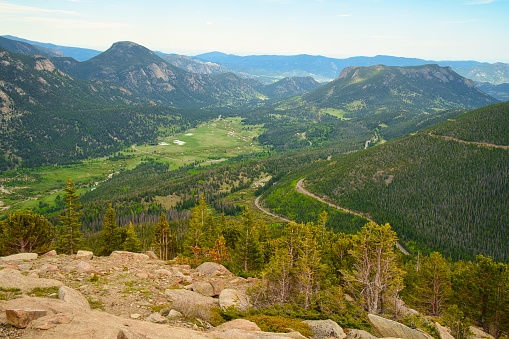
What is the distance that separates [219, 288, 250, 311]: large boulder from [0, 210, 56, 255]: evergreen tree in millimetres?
41827

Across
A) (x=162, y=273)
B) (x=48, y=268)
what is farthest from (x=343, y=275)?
(x=48, y=268)

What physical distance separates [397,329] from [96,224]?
552ft

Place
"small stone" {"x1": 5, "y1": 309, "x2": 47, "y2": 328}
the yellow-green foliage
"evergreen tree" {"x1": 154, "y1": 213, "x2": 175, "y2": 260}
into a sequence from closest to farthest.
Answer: "small stone" {"x1": 5, "y1": 309, "x2": 47, "y2": 328} < the yellow-green foliage < "evergreen tree" {"x1": 154, "y1": 213, "x2": 175, "y2": 260}

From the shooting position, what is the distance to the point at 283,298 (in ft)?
126

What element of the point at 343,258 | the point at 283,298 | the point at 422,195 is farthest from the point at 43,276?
the point at 422,195

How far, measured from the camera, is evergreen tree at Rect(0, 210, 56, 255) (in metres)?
60.8

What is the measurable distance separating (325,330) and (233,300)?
9861 millimetres

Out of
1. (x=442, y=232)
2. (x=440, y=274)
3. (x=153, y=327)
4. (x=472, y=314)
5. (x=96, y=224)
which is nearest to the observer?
(x=153, y=327)

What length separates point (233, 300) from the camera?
114ft

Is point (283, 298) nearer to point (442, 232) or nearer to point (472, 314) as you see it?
point (472, 314)

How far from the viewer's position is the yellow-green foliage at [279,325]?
89.2 feet

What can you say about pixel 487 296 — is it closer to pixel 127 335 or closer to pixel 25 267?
pixel 127 335

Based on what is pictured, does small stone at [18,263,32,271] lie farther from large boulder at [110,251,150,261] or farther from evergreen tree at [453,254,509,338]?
evergreen tree at [453,254,509,338]

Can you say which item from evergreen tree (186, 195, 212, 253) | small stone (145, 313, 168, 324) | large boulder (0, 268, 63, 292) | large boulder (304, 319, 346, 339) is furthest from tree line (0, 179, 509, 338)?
large boulder (0, 268, 63, 292)
